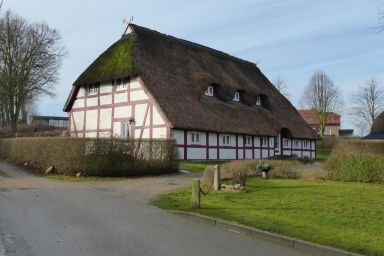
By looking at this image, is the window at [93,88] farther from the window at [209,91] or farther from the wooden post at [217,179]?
the wooden post at [217,179]

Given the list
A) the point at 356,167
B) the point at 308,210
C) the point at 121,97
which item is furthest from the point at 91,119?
the point at 308,210

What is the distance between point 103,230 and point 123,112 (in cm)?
2380

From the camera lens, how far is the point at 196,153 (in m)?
32.0

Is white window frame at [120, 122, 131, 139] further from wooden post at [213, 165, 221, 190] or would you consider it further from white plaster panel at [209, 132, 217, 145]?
wooden post at [213, 165, 221, 190]

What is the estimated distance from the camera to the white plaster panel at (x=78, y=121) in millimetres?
37250

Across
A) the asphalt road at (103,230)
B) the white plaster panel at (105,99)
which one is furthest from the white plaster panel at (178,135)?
the asphalt road at (103,230)

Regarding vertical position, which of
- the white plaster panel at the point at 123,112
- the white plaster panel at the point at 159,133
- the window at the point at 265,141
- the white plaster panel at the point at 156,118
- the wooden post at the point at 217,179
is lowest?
the wooden post at the point at 217,179

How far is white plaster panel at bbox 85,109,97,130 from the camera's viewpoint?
35906 millimetres

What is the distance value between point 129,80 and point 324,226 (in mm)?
24369

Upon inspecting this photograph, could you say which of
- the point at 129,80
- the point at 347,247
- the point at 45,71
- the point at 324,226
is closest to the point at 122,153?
the point at 129,80

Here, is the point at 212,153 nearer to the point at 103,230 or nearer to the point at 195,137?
the point at 195,137

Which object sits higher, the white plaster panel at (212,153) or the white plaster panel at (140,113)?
the white plaster panel at (140,113)

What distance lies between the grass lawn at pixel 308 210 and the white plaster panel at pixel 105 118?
17.9 meters

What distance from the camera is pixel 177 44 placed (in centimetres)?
3950
